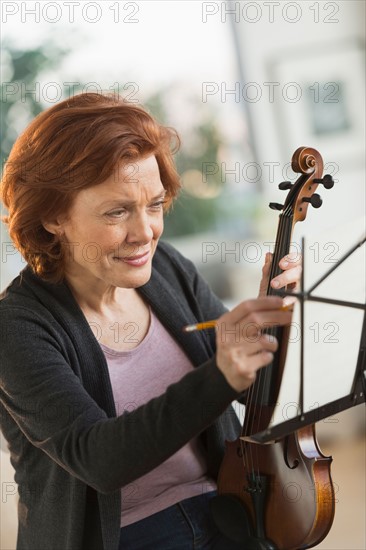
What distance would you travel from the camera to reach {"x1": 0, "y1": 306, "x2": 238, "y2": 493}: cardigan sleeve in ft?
3.27

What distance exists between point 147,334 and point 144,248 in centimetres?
23

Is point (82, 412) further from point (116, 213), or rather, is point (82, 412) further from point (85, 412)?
point (116, 213)

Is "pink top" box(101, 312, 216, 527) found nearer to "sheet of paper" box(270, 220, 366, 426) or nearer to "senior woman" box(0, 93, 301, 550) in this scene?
"senior woman" box(0, 93, 301, 550)

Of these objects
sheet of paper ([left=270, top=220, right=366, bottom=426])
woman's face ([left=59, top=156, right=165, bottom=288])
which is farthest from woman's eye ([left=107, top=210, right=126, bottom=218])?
sheet of paper ([left=270, top=220, right=366, bottom=426])

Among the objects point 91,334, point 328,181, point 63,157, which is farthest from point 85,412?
point 328,181

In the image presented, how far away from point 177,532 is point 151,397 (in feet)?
0.82

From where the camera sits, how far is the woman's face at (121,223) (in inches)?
50.6

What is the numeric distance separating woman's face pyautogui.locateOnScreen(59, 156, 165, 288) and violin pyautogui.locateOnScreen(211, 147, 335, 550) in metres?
0.23

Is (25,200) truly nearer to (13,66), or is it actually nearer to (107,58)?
(13,66)

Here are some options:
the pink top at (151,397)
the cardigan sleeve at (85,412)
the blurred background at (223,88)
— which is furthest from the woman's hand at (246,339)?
the blurred background at (223,88)

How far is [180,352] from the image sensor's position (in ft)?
4.88

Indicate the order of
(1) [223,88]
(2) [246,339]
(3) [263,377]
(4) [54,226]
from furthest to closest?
(1) [223,88], (4) [54,226], (3) [263,377], (2) [246,339]

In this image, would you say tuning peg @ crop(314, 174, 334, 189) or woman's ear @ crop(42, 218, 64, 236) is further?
woman's ear @ crop(42, 218, 64, 236)

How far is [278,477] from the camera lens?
1.25 metres
